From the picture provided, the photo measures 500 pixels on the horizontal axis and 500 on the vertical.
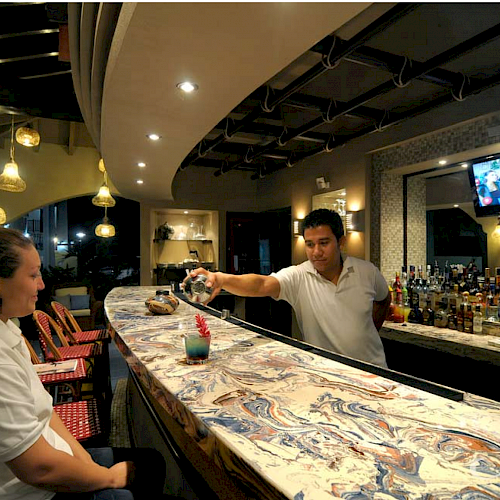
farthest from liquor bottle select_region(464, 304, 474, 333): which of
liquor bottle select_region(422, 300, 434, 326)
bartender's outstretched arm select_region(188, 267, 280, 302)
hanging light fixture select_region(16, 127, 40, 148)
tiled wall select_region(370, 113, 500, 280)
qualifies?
hanging light fixture select_region(16, 127, 40, 148)

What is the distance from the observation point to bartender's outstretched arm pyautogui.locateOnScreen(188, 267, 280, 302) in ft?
5.82

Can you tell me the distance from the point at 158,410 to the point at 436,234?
12.5 ft

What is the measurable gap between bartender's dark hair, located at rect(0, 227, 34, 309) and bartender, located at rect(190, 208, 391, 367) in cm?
95

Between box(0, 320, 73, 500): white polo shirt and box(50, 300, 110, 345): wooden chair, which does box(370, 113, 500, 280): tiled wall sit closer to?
box(50, 300, 110, 345): wooden chair

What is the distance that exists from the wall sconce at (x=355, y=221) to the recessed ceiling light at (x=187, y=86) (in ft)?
9.76

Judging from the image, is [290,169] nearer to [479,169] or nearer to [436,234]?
[436,234]

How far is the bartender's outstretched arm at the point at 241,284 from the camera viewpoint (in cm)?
177

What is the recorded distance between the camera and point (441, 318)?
8.77 ft

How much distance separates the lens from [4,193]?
22.9ft

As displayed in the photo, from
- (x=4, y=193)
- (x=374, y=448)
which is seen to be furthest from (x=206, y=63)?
(x=4, y=193)

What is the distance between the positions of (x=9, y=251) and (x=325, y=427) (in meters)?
1.09

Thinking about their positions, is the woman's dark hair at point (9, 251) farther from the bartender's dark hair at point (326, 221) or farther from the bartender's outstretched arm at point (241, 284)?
the bartender's dark hair at point (326, 221)

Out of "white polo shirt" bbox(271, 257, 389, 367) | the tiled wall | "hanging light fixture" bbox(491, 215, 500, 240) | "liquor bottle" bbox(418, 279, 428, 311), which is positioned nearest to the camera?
"white polo shirt" bbox(271, 257, 389, 367)

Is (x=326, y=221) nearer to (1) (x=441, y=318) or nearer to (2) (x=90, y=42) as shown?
(1) (x=441, y=318)
